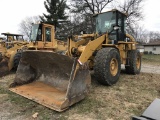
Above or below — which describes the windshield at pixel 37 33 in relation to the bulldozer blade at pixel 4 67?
above

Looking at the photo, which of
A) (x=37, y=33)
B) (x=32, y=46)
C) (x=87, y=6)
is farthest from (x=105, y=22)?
(x=87, y=6)

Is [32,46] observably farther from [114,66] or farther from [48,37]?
[114,66]

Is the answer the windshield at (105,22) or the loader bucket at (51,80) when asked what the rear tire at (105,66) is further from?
the windshield at (105,22)

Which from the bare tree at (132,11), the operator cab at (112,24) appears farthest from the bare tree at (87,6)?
the operator cab at (112,24)

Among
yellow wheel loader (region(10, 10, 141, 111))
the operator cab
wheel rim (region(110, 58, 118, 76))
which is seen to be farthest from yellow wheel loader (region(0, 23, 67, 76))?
wheel rim (region(110, 58, 118, 76))

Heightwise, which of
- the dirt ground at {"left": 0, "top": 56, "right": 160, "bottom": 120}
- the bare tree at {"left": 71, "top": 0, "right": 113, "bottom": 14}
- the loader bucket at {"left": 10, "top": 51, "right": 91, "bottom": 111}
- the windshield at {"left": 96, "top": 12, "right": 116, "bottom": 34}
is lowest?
the dirt ground at {"left": 0, "top": 56, "right": 160, "bottom": 120}

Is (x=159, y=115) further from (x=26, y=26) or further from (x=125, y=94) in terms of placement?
(x=26, y=26)

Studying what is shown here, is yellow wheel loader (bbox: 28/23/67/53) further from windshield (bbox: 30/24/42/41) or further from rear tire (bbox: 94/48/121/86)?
rear tire (bbox: 94/48/121/86)

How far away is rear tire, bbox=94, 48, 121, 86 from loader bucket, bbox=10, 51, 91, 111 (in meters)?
0.87

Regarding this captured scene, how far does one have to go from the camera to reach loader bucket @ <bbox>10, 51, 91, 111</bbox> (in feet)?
12.7

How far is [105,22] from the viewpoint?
664 cm

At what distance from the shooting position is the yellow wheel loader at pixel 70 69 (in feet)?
13.0

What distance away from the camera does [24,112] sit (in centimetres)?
374

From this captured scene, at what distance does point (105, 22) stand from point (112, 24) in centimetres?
32
